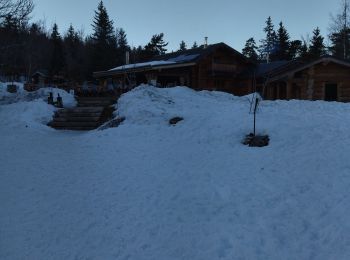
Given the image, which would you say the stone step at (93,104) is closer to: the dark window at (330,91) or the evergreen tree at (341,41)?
the dark window at (330,91)

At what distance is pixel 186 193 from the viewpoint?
7727 millimetres

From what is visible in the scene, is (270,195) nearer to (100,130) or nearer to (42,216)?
(42,216)

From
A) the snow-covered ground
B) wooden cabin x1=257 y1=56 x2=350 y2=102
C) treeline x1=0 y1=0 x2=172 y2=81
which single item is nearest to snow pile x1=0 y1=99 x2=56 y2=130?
the snow-covered ground

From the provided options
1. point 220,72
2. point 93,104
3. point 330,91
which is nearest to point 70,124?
point 93,104

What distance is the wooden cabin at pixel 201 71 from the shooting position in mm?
27692

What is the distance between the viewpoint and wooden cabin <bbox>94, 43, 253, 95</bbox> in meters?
27.7

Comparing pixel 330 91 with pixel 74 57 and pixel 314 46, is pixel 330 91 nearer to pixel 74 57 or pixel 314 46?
pixel 314 46

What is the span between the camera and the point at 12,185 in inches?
341

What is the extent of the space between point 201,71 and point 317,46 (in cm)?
2986

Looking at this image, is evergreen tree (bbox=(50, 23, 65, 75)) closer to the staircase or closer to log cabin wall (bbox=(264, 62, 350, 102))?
the staircase

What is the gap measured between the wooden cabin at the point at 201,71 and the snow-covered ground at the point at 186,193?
48.6 ft

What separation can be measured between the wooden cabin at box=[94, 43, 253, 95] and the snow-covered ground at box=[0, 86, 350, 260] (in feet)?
48.6

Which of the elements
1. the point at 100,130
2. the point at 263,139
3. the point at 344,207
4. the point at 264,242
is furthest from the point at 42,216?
the point at 100,130

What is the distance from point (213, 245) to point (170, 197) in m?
2.09
